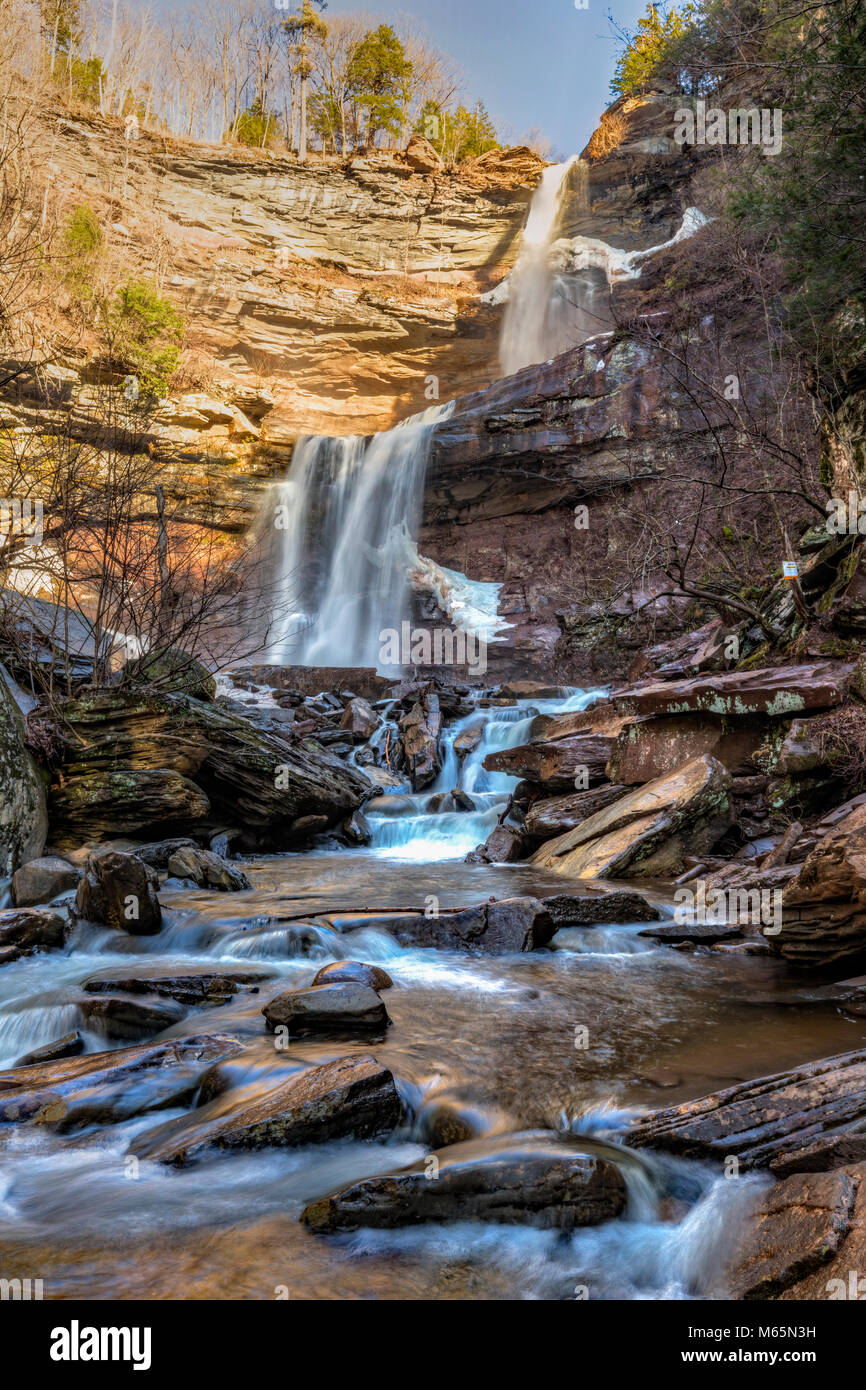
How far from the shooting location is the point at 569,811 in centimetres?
953

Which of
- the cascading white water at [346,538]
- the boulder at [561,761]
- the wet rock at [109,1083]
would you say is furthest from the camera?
the cascading white water at [346,538]

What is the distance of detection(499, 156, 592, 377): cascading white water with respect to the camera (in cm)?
2836

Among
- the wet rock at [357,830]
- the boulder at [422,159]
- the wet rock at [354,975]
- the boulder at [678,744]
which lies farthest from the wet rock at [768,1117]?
the boulder at [422,159]

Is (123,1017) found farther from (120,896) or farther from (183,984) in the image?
(120,896)

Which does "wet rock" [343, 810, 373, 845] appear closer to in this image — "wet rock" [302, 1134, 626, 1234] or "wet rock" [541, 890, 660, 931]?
"wet rock" [541, 890, 660, 931]

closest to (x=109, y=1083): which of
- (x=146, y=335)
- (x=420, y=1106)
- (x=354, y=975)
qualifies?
(x=420, y=1106)

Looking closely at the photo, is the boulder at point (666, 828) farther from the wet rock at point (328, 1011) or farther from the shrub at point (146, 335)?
the shrub at point (146, 335)

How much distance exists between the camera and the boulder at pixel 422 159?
29359mm

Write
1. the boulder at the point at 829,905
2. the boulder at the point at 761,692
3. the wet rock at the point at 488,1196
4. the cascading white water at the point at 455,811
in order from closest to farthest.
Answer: the wet rock at the point at 488,1196, the boulder at the point at 829,905, the boulder at the point at 761,692, the cascading white water at the point at 455,811

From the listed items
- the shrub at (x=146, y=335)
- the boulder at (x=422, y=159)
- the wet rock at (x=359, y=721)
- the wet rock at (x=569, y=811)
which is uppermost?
the boulder at (x=422, y=159)

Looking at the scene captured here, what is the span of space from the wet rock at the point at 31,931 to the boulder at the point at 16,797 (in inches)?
53.5

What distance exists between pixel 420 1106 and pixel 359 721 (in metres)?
11.7

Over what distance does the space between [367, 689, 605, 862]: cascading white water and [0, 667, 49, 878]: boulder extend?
13.7 feet
